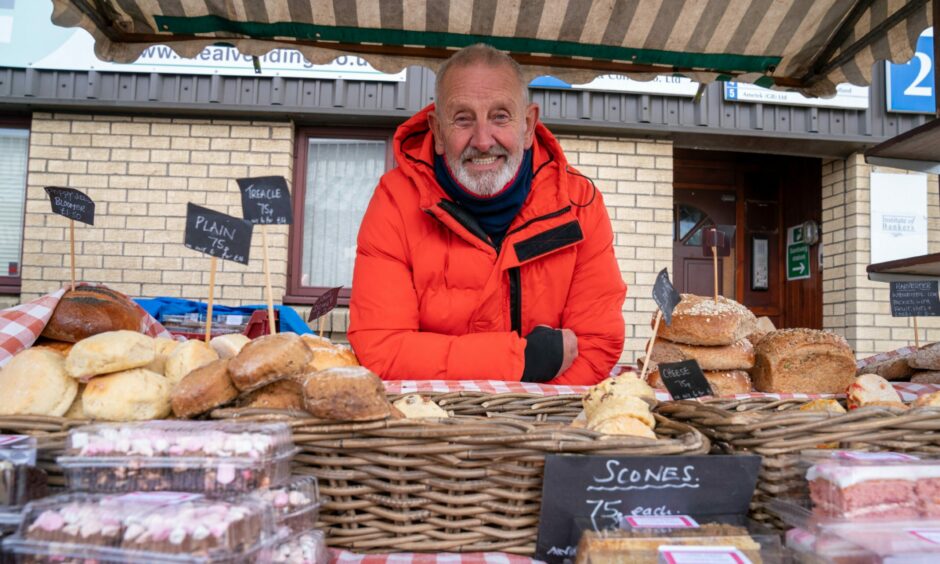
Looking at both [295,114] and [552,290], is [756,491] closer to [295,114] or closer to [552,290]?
[552,290]

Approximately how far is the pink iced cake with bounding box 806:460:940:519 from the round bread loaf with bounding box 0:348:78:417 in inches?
54.3

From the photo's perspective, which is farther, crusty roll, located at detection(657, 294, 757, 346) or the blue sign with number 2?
the blue sign with number 2

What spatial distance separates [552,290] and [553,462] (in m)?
1.48

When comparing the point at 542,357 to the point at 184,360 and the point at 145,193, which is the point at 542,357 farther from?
the point at 145,193

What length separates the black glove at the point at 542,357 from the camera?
7.18 ft

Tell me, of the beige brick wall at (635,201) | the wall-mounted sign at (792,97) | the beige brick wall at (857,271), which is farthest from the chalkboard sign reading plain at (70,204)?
the beige brick wall at (857,271)

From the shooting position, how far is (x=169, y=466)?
2.98ft

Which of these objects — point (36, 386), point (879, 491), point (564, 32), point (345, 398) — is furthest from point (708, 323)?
point (36, 386)

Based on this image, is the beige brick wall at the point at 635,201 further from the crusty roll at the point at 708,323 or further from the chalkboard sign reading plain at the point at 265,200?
the chalkboard sign reading plain at the point at 265,200

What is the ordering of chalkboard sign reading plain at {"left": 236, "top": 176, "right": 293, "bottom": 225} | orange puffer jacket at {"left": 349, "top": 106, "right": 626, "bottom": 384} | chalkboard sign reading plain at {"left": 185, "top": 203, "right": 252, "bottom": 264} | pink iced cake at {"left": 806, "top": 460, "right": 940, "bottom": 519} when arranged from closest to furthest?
pink iced cake at {"left": 806, "top": 460, "right": 940, "bottom": 519} < chalkboard sign reading plain at {"left": 185, "top": 203, "right": 252, "bottom": 264} < chalkboard sign reading plain at {"left": 236, "top": 176, "right": 293, "bottom": 225} < orange puffer jacket at {"left": 349, "top": 106, "right": 626, "bottom": 384}

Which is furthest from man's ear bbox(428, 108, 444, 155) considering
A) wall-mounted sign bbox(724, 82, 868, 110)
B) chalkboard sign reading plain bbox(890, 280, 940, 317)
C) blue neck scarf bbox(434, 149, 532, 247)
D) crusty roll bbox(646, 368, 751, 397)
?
wall-mounted sign bbox(724, 82, 868, 110)

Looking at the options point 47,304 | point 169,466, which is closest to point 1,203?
point 47,304

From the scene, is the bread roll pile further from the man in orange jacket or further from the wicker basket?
the wicker basket

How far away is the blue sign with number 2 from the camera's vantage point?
5.93 m
